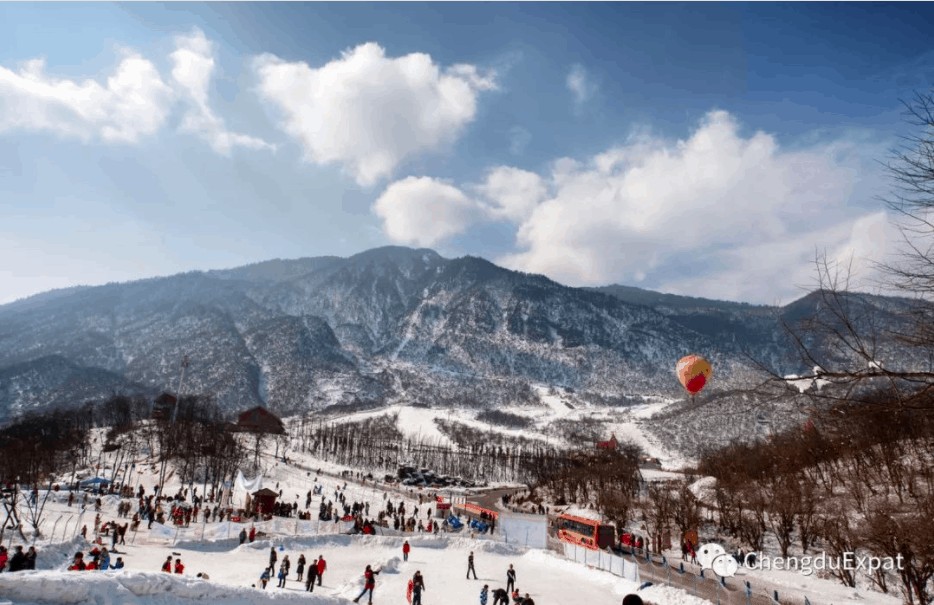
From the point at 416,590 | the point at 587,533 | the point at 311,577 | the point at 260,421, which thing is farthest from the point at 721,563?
the point at 260,421

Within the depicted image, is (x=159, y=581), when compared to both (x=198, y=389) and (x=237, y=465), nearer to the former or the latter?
(x=237, y=465)

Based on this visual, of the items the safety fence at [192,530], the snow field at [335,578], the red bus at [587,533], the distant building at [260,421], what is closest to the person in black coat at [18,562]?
the snow field at [335,578]

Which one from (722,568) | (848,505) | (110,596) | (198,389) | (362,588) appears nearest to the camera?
(110,596)

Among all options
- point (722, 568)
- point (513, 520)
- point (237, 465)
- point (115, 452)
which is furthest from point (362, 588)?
point (115, 452)

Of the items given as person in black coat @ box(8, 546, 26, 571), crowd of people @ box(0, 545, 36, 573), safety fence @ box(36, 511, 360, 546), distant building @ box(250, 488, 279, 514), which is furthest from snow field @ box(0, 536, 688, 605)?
distant building @ box(250, 488, 279, 514)

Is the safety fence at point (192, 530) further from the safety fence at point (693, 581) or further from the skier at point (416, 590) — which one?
the safety fence at point (693, 581)

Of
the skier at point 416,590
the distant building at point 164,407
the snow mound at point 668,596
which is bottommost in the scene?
the snow mound at point 668,596

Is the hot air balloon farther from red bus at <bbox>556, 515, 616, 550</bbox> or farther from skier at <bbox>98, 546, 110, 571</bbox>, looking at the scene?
skier at <bbox>98, 546, 110, 571</bbox>
